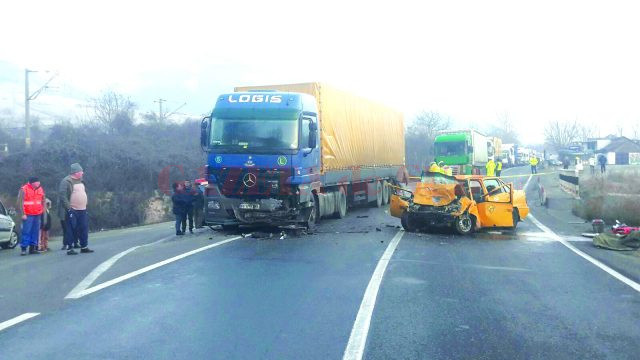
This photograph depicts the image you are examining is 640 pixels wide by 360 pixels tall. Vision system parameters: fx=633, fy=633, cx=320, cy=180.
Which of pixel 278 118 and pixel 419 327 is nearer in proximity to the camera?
pixel 419 327

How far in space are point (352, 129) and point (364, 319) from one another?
46.7 ft

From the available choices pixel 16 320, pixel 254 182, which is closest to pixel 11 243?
pixel 254 182

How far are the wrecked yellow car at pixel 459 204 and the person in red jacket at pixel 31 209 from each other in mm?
8910

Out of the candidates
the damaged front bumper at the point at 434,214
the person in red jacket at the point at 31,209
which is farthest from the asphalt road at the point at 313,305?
the damaged front bumper at the point at 434,214

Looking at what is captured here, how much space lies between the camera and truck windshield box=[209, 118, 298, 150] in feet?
50.1

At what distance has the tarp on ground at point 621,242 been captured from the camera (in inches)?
560

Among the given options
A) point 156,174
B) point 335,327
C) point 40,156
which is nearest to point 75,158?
point 40,156

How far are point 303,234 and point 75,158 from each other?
28.3 meters

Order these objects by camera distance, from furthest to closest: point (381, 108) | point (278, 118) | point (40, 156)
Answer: point (40, 156) < point (381, 108) < point (278, 118)

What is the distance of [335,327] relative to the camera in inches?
271

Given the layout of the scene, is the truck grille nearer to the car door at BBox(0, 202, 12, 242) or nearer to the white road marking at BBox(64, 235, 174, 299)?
the white road marking at BBox(64, 235, 174, 299)

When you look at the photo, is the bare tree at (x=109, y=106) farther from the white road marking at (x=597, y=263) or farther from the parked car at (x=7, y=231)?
the white road marking at (x=597, y=263)

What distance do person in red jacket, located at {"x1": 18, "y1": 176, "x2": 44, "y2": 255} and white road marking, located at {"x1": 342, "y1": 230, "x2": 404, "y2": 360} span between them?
7.36 m

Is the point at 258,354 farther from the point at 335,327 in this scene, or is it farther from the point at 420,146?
the point at 420,146
